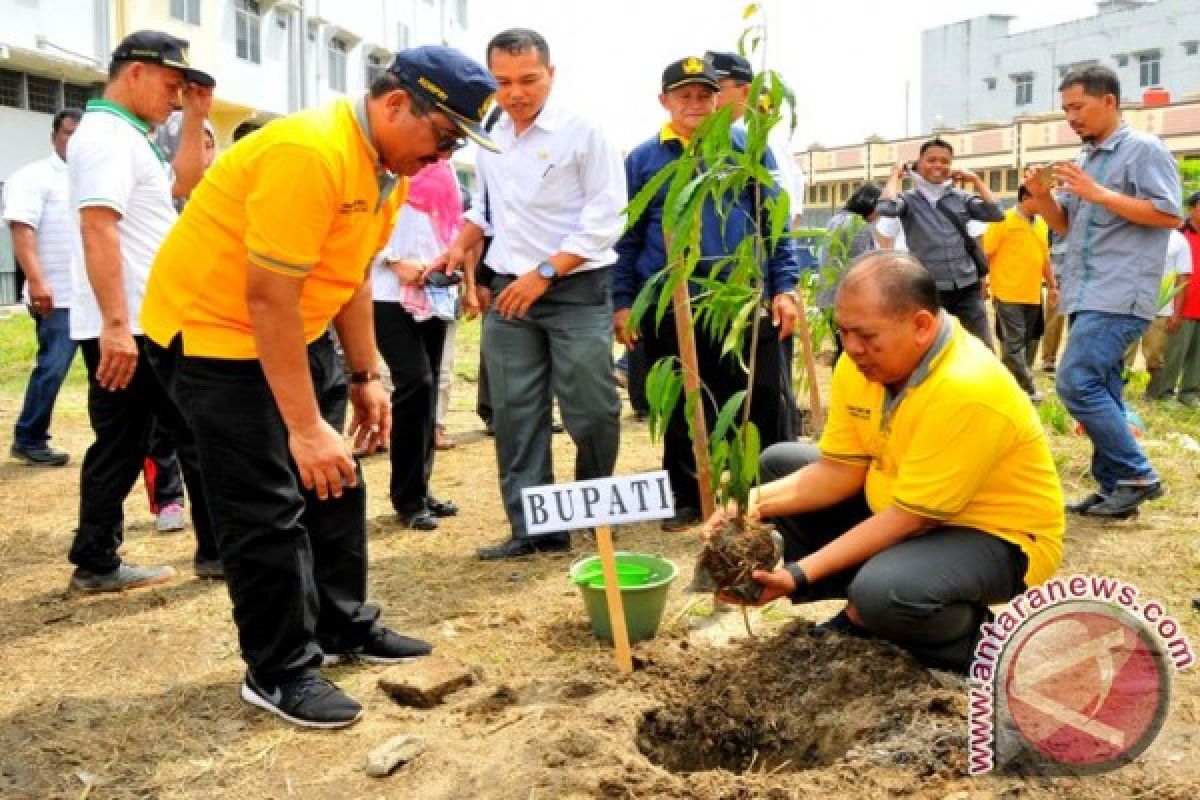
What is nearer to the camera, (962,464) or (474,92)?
(474,92)

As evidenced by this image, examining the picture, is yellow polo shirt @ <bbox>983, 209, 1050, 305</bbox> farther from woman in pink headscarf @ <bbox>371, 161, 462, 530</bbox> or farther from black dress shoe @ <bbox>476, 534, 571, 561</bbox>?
black dress shoe @ <bbox>476, 534, 571, 561</bbox>

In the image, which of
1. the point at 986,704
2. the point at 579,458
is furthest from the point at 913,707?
the point at 579,458

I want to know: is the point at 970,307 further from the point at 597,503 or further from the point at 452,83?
the point at 452,83

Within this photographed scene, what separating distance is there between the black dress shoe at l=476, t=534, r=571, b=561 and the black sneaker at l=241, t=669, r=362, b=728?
1.40 metres

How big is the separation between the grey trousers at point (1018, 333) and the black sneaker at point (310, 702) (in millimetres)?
6960

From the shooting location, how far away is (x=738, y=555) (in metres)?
2.92

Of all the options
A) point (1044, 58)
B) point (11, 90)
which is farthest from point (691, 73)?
point (1044, 58)

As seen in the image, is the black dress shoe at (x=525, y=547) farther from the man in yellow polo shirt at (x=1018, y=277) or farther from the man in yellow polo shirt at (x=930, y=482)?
the man in yellow polo shirt at (x=1018, y=277)

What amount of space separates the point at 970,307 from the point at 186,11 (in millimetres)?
20859

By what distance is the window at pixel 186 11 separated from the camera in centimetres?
2230

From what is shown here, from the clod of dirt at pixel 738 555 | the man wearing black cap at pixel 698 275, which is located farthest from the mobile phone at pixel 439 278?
the clod of dirt at pixel 738 555

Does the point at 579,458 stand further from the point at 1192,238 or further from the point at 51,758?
the point at 1192,238

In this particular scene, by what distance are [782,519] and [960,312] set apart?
4.02m

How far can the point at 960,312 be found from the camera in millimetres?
6805
